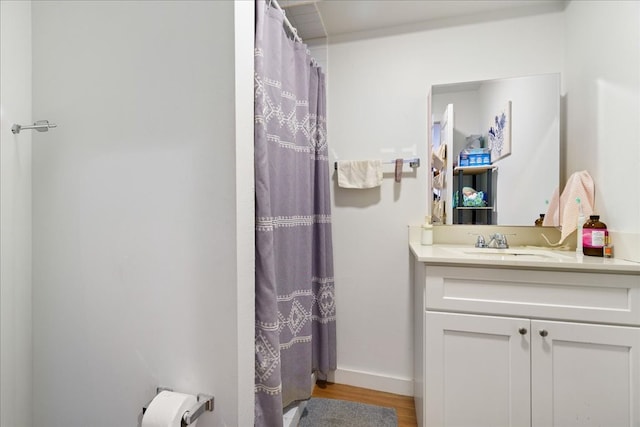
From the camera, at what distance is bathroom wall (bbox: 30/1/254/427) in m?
0.80

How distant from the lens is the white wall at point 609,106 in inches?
44.8

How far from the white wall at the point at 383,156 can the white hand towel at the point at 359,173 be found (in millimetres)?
76

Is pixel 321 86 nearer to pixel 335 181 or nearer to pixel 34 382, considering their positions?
pixel 335 181

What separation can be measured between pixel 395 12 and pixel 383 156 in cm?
87

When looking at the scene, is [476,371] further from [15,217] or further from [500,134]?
[15,217]

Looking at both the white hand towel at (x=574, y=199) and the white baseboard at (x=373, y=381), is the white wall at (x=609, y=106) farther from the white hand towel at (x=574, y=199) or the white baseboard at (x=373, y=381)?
the white baseboard at (x=373, y=381)

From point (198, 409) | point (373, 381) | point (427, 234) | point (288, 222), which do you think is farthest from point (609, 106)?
point (198, 409)

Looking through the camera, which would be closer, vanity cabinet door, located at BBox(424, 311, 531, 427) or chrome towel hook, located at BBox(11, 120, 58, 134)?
chrome towel hook, located at BBox(11, 120, 58, 134)

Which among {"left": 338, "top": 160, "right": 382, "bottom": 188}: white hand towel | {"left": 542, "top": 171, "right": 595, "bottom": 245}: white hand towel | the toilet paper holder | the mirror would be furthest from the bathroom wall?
{"left": 542, "top": 171, "right": 595, "bottom": 245}: white hand towel

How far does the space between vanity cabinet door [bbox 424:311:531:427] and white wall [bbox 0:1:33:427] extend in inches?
62.1

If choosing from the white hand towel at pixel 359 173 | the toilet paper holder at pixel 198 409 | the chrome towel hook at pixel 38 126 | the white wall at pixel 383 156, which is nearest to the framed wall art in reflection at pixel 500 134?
the white wall at pixel 383 156

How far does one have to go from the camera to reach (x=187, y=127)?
2.72 feet

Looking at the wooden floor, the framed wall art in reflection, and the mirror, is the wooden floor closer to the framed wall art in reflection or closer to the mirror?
the mirror

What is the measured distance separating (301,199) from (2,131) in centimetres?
112
